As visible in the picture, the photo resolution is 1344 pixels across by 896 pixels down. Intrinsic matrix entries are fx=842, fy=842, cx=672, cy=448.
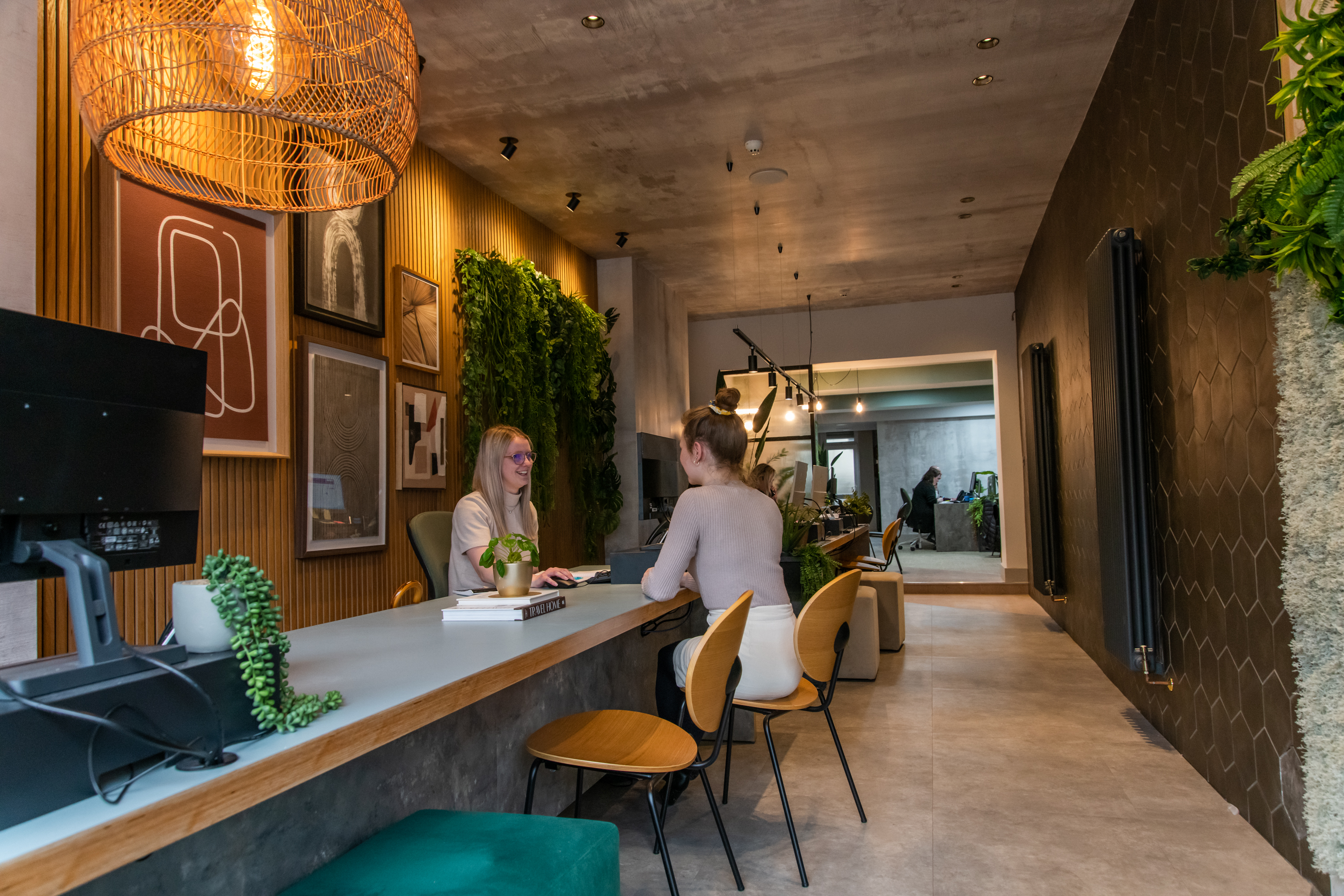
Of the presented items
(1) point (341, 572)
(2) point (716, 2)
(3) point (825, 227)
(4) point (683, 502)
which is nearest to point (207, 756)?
(4) point (683, 502)

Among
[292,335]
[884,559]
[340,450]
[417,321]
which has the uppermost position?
[417,321]

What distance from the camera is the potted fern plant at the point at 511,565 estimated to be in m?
2.21

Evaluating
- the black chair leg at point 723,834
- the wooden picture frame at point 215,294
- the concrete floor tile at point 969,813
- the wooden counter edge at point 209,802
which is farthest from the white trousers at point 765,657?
the wooden picture frame at point 215,294

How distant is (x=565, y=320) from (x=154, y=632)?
11.8ft

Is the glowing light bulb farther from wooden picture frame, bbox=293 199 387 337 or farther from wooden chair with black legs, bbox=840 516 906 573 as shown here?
wooden chair with black legs, bbox=840 516 906 573

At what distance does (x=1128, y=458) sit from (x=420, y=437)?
11.1 ft

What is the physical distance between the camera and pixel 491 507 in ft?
10.7

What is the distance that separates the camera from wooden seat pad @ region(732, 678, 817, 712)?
7.95ft

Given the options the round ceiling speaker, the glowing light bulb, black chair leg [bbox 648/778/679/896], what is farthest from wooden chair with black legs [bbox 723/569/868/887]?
the round ceiling speaker

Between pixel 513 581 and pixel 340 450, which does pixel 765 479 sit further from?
pixel 513 581

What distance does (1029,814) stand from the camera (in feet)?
8.96

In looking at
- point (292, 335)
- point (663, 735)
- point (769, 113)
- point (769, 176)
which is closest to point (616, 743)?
point (663, 735)

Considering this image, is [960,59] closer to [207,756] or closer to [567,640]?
[567,640]

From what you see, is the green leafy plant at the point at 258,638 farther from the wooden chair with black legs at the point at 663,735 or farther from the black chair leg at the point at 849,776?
the black chair leg at the point at 849,776
